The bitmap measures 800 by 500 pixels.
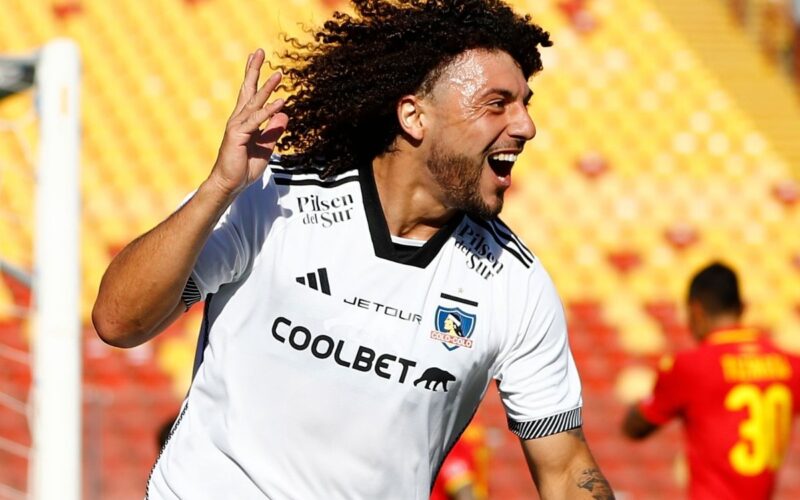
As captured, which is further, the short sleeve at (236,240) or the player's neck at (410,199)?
the player's neck at (410,199)

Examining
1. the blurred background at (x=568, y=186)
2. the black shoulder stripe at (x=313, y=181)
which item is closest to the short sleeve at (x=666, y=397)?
the black shoulder stripe at (x=313, y=181)

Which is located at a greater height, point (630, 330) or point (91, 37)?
point (91, 37)

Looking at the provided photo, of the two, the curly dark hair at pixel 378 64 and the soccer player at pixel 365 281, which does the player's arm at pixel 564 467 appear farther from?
the curly dark hair at pixel 378 64

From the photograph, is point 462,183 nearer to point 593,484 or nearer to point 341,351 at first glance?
point 341,351

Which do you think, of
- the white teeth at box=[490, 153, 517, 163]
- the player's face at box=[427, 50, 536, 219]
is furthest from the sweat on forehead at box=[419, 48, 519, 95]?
the white teeth at box=[490, 153, 517, 163]

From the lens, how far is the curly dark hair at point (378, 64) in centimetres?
293

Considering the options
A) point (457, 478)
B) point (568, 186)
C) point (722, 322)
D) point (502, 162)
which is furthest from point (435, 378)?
point (568, 186)

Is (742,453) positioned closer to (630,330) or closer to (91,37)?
(630,330)

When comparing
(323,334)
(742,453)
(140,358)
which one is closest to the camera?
(323,334)

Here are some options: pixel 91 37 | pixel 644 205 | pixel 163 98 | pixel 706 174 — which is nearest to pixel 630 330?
pixel 644 205

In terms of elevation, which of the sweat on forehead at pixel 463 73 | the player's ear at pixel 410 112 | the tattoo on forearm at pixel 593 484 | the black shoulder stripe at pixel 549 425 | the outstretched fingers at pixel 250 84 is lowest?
the tattoo on forearm at pixel 593 484

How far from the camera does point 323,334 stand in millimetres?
2699

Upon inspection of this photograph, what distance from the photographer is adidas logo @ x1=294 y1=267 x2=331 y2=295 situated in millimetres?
2736

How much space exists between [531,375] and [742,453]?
3136 mm
